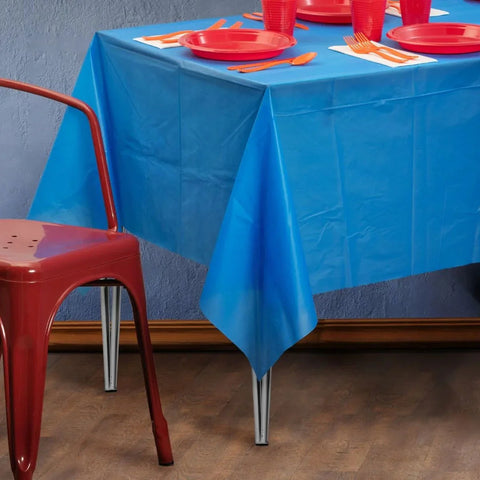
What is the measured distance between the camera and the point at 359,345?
99.1 inches

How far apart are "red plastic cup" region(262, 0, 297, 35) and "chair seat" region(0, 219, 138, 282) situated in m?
0.54

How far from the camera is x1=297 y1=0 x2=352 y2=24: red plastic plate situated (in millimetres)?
2109

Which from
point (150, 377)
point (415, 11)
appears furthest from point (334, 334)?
point (415, 11)

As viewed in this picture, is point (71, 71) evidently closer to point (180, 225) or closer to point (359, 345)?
point (180, 225)

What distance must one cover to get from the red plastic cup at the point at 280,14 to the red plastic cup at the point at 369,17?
0.41ft

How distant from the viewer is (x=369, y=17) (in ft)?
6.39

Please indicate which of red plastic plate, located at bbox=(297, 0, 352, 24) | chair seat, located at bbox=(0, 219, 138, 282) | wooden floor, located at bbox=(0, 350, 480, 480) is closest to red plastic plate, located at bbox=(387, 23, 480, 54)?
red plastic plate, located at bbox=(297, 0, 352, 24)

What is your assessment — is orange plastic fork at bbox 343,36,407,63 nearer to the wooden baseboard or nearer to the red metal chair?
the red metal chair

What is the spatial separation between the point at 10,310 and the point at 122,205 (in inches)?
→ 21.5

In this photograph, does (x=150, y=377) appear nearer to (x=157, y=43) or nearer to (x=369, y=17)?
(x=157, y=43)

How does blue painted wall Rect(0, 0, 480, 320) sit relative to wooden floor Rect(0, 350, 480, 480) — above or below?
above

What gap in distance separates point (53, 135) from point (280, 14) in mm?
742

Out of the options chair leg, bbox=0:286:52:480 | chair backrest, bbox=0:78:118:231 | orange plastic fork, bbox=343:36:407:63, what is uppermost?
orange plastic fork, bbox=343:36:407:63

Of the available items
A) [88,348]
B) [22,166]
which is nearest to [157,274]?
[88,348]
